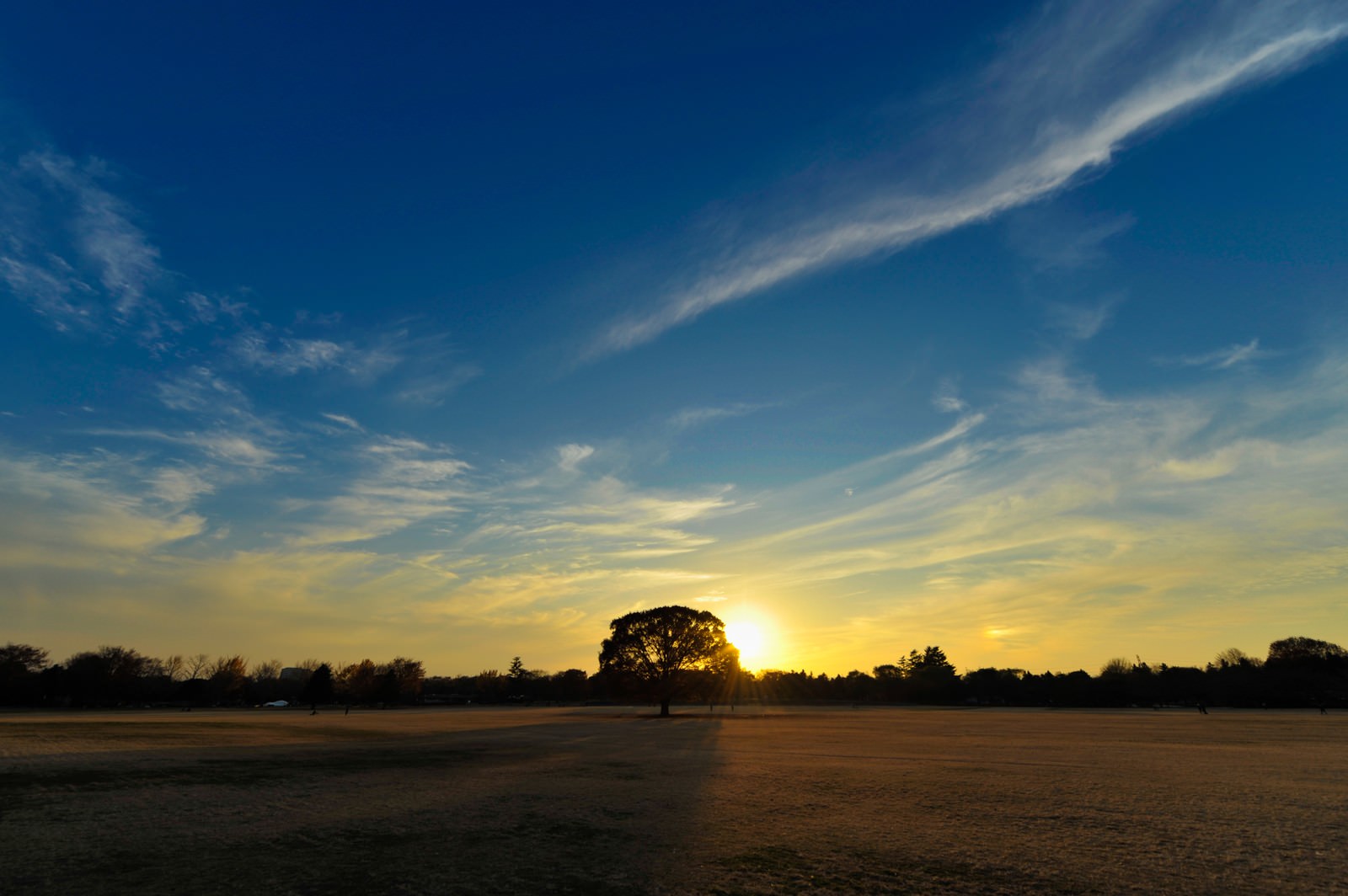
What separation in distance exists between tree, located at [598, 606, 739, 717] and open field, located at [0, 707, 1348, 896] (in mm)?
52931

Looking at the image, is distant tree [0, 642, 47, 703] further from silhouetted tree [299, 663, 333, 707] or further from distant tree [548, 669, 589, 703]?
distant tree [548, 669, 589, 703]

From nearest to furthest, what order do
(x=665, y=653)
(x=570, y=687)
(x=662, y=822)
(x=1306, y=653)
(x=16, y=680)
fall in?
(x=662, y=822), (x=665, y=653), (x=16, y=680), (x=1306, y=653), (x=570, y=687)

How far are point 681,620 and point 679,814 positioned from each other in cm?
7014

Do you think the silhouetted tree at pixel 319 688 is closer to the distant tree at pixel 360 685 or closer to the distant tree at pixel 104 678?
the distant tree at pixel 360 685

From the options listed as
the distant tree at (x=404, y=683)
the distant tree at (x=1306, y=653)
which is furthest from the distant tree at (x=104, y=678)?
the distant tree at (x=1306, y=653)

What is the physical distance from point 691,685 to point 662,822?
236 ft

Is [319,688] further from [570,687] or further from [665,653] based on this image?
[665,653]

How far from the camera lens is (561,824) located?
1631 cm

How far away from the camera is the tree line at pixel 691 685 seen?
89.4 m

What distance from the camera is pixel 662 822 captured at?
54.8 feet

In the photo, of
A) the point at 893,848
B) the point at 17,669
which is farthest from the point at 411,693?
the point at 893,848

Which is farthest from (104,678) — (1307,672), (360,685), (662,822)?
(1307,672)

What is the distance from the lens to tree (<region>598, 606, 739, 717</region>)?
278 feet

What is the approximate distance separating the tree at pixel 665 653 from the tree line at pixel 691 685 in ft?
0.75
